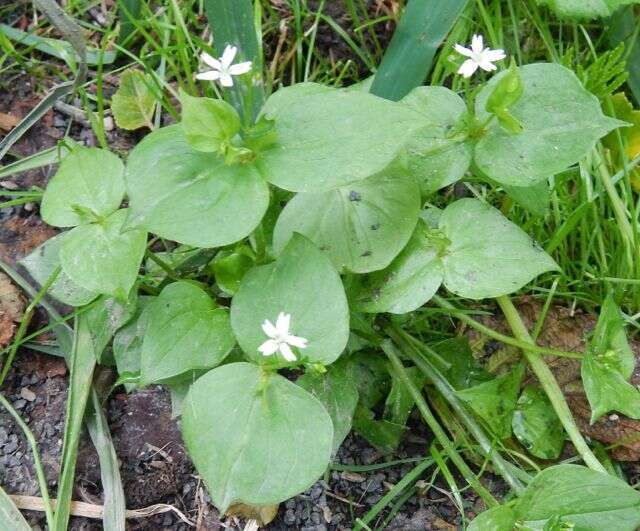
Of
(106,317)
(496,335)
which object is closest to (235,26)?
(106,317)

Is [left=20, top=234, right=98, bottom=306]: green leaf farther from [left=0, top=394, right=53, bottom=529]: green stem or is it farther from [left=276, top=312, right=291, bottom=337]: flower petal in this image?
[left=276, top=312, right=291, bottom=337]: flower petal

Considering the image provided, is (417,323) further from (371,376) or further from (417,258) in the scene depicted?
(417,258)

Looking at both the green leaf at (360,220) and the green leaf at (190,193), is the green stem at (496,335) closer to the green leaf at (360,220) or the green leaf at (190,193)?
the green leaf at (360,220)

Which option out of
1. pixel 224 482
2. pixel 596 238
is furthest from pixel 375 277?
pixel 596 238

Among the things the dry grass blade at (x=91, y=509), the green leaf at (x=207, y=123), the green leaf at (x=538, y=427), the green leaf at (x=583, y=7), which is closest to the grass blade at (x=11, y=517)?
the dry grass blade at (x=91, y=509)

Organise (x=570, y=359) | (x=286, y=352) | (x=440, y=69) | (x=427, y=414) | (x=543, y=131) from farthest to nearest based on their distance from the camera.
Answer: (x=440, y=69) < (x=570, y=359) < (x=427, y=414) < (x=543, y=131) < (x=286, y=352)

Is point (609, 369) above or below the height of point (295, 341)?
below

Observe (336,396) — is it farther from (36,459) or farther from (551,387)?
(36,459)
